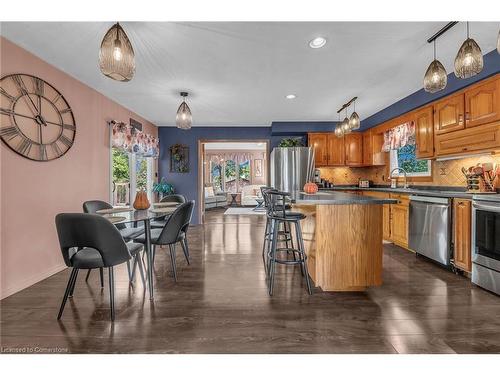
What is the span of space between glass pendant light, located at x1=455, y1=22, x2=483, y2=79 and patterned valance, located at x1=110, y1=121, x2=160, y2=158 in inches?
169

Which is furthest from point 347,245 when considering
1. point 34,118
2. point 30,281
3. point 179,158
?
point 179,158

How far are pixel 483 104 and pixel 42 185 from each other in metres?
4.83

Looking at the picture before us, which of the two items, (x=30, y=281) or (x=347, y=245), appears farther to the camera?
(x=30, y=281)

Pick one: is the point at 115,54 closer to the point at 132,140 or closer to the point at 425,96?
the point at 132,140

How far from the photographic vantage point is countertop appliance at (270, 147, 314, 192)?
5.33 metres

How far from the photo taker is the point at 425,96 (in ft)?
11.9

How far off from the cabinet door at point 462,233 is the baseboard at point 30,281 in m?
4.48

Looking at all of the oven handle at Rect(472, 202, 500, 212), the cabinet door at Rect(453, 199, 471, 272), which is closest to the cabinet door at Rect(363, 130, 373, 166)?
the cabinet door at Rect(453, 199, 471, 272)

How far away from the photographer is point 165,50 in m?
2.55

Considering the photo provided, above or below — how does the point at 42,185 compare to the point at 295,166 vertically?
below

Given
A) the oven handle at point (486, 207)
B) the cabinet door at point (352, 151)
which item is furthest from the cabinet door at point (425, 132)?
the cabinet door at point (352, 151)

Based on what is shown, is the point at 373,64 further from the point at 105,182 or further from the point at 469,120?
the point at 105,182

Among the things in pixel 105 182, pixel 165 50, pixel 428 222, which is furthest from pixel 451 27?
pixel 105 182
